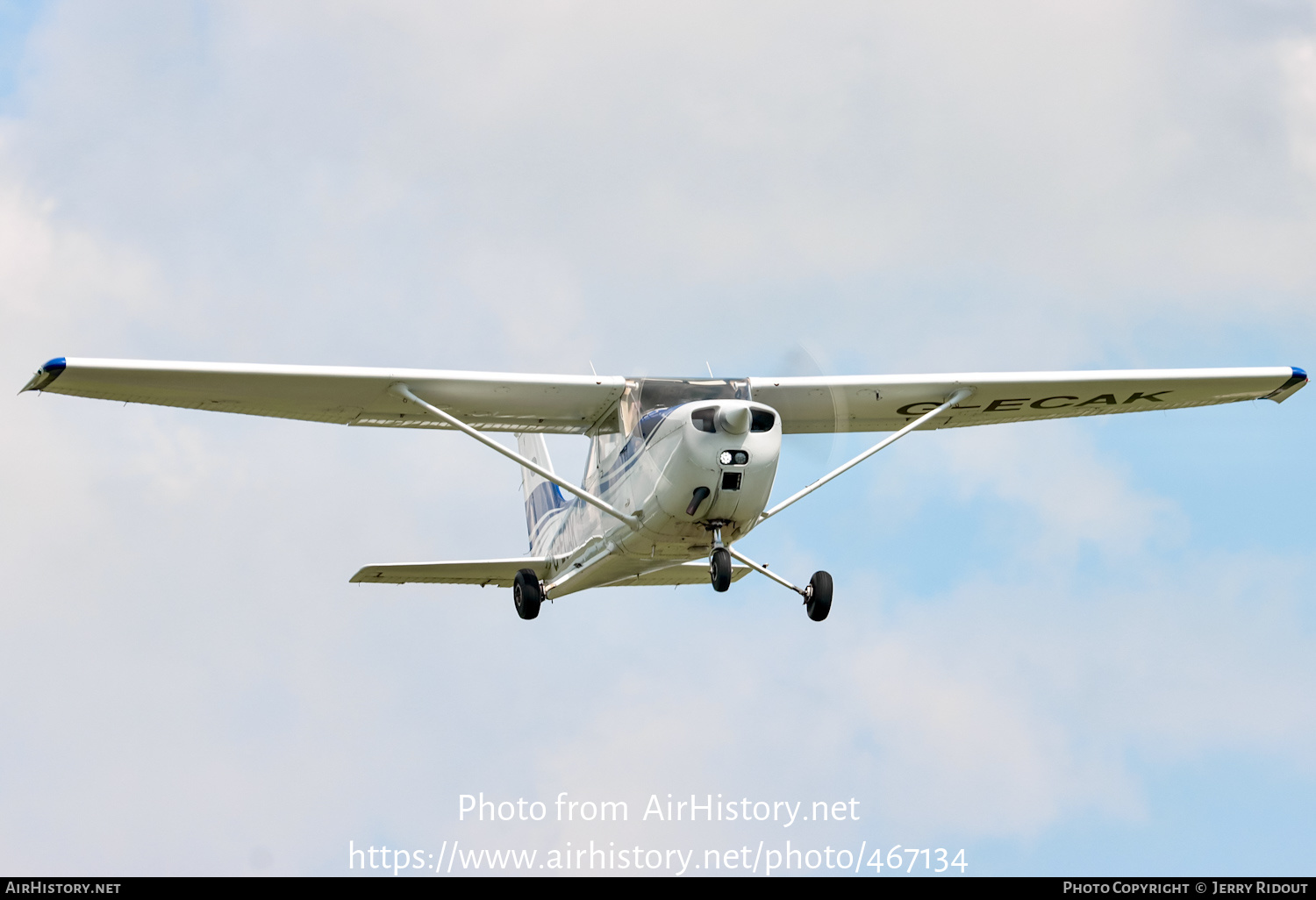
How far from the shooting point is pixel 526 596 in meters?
15.0

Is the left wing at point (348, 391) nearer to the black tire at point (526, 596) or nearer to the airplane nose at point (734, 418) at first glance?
the black tire at point (526, 596)

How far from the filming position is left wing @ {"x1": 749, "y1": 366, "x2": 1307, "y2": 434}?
1595 cm

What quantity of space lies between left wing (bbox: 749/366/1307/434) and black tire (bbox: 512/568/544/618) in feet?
10.4

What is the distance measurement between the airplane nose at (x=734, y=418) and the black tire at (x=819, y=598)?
2.92 meters

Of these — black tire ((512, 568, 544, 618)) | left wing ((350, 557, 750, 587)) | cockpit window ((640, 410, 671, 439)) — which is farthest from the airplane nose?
left wing ((350, 557, 750, 587))

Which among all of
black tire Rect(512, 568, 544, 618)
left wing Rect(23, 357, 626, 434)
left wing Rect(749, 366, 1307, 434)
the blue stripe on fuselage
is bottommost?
the blue stripe on fuselage

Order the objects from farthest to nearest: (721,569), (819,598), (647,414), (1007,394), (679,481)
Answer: (1007,394) < (819,598) < (647,414) < (721,569) < (679,481)

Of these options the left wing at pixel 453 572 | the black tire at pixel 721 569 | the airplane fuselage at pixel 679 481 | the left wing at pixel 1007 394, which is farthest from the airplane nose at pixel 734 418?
the left wing at pixel 453 572

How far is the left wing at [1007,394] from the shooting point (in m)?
15.9

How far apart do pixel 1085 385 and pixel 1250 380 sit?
2252 millimetres

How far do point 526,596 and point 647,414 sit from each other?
2.54 m

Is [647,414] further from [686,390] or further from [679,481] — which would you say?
[679,481]

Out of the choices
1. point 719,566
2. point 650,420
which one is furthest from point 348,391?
point 719,566

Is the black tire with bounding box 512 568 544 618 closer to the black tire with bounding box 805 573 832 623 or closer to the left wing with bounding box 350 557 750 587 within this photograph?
the left wing with bounding box 350 557 750 587
